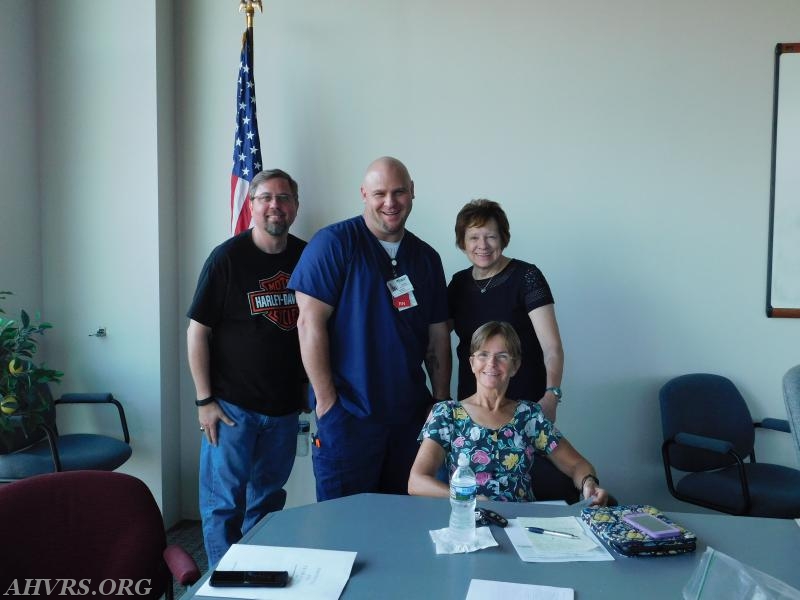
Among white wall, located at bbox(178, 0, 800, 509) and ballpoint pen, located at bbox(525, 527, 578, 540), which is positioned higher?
white wall, located at bbox(178, 0, 800, 509)

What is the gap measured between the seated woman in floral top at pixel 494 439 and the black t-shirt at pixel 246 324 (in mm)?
921

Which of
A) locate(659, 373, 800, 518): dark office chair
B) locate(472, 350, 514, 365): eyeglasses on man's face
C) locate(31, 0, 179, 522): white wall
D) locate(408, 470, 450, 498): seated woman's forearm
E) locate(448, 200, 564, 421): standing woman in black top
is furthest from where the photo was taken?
locate(31, 0, 179, 522): white wall

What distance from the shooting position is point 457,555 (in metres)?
→ 1.52

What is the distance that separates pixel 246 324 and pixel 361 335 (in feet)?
1.90

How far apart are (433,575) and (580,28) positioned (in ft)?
9.45

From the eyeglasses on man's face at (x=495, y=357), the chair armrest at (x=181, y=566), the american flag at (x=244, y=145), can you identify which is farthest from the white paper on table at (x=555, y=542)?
the american flag at (x=244, y=145)

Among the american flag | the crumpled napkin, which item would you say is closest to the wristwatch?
the crumpled napkin

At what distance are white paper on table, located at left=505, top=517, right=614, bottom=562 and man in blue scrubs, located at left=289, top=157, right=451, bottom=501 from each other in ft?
2.88

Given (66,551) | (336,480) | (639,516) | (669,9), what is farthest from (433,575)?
(669,9)

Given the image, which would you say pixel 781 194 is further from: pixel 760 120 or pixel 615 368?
pixel 615 368

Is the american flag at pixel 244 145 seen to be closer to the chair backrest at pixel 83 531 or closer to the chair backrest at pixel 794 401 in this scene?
the chair backrest at pixel 83 531

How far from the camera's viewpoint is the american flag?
11.0 ft

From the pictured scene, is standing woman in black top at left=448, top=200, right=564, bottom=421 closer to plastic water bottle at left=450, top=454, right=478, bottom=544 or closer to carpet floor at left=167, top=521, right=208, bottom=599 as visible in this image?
plastic water bottle at left=450, top=454, right=478, bottom=544

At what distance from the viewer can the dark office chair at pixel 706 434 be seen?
2959 millimetres
